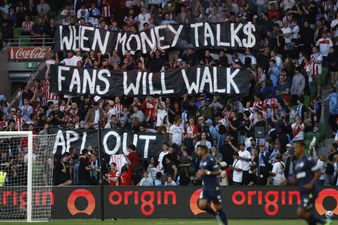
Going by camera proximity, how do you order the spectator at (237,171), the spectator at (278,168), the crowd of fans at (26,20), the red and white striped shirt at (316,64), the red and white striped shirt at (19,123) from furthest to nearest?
the crowd of fans at (26,20) → the red and white striped shirt at (19,123) → the red and white striped shirt at (316,64) → the spectator at (237,171) → the spectator at (278,168)

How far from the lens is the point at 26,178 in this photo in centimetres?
3212

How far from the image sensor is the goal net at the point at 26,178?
31.1 meters

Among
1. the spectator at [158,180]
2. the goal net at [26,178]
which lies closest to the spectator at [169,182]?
the spectator at [158,180]

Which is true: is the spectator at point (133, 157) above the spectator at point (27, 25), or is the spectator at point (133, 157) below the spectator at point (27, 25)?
below

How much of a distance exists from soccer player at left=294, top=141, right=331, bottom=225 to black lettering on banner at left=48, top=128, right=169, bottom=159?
12.7m

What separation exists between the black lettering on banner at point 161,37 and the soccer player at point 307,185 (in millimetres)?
15272

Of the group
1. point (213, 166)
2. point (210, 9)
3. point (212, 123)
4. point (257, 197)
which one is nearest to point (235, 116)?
point (212, 123)

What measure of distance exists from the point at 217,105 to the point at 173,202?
4.72 m

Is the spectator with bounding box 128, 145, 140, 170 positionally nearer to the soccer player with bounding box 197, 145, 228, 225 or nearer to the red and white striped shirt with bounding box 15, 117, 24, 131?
the red and white striped shirt with bounding box 15, 117, 24, 131

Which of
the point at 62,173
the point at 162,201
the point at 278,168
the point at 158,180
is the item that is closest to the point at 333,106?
the point at 278,168

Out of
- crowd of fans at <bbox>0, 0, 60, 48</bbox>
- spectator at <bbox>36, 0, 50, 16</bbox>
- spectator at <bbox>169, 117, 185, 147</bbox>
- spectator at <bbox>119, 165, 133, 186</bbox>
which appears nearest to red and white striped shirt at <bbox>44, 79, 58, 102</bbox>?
crowd of fans at <bbox>0, 0, 60, 48</bbox>

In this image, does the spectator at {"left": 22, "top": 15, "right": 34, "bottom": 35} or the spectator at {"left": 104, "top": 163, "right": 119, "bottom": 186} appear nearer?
the spectator at {"left": 104, "top": 163, "right": 119, "bottom": 186}

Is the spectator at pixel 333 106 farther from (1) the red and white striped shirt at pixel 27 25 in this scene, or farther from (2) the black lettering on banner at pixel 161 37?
(1) the red and white striped shirt at pixel 27 25

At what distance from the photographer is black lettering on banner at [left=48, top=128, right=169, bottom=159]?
34.0m
